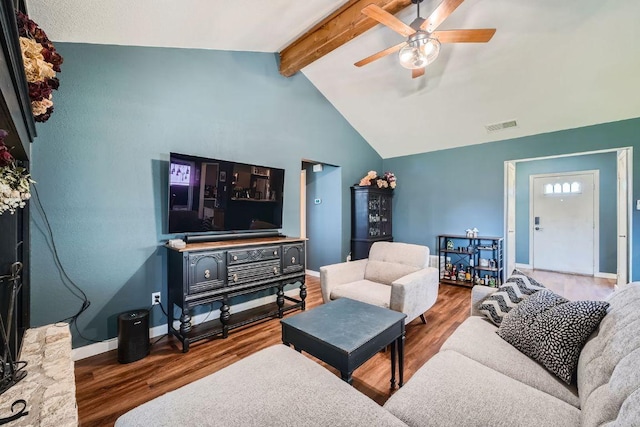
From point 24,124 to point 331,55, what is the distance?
311cm

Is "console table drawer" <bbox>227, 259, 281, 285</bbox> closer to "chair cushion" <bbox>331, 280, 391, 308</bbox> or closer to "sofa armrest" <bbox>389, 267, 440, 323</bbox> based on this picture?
"chair cushion" <bbox>331, 280, 391, 308</bbox>

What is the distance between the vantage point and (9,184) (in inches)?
45.1

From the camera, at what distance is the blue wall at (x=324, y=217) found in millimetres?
4754

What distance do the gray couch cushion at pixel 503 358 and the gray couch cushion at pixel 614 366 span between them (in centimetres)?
10

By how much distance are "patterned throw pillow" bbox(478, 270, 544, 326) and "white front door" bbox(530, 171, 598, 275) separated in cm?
473

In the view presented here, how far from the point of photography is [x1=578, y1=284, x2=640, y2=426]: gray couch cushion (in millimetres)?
786

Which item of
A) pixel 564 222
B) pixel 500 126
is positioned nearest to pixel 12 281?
pixel 500 126

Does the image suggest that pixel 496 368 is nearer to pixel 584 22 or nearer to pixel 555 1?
pixel 555 1

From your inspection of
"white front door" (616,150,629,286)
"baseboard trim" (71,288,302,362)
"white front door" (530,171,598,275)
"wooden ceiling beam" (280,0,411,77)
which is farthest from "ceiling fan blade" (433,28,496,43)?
"white front door" (530,171,598,275)

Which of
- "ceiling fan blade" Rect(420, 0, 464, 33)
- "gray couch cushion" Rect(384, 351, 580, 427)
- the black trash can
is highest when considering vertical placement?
"ceiling fan blade" Rect(420, 0, 464, 33)

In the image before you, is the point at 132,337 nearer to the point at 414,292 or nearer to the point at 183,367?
the point at 183,367

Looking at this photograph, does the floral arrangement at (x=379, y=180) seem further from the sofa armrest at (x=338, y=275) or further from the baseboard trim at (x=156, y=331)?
the baseboard trim at (x=156, y=331)

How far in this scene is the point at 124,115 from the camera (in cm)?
241

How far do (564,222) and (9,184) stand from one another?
741 centimetres
